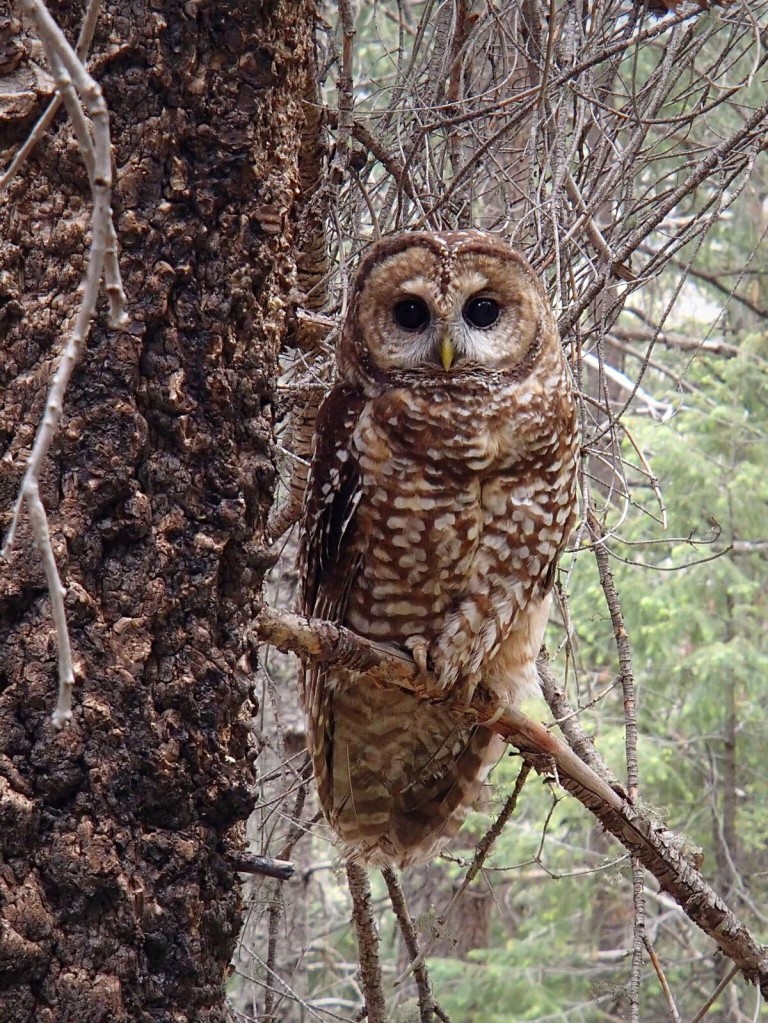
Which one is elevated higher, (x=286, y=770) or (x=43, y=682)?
(x=286, y=770)

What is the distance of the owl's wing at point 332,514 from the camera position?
9.34ft

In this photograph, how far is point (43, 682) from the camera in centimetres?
165

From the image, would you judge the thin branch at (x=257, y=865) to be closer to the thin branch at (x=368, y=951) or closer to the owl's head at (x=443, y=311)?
the thin branch at (x=368, y=951)

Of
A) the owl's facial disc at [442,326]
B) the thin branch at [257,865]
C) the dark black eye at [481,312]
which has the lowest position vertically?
the thin branch at [257,865]

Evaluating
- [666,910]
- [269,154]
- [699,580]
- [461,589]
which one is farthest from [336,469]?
[666,910]

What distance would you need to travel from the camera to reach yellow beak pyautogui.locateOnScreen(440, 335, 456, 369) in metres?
2.79

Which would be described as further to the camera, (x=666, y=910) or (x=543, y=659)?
(x=666, y=910)

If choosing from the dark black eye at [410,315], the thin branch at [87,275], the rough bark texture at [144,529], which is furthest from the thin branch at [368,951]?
the thin branch at [87,275]

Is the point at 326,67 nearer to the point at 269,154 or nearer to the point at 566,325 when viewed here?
the point at 566,325

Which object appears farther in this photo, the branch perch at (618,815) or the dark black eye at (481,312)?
the dark black eye at (481,312)

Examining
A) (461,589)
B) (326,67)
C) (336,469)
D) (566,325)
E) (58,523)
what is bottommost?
(58,523)

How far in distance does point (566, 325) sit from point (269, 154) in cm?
125

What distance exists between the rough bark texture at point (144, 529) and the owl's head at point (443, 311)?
87 centimetres

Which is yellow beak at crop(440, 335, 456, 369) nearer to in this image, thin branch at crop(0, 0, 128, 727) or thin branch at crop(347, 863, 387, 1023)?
thin branch at crop(347, 863, 387, 1023)
